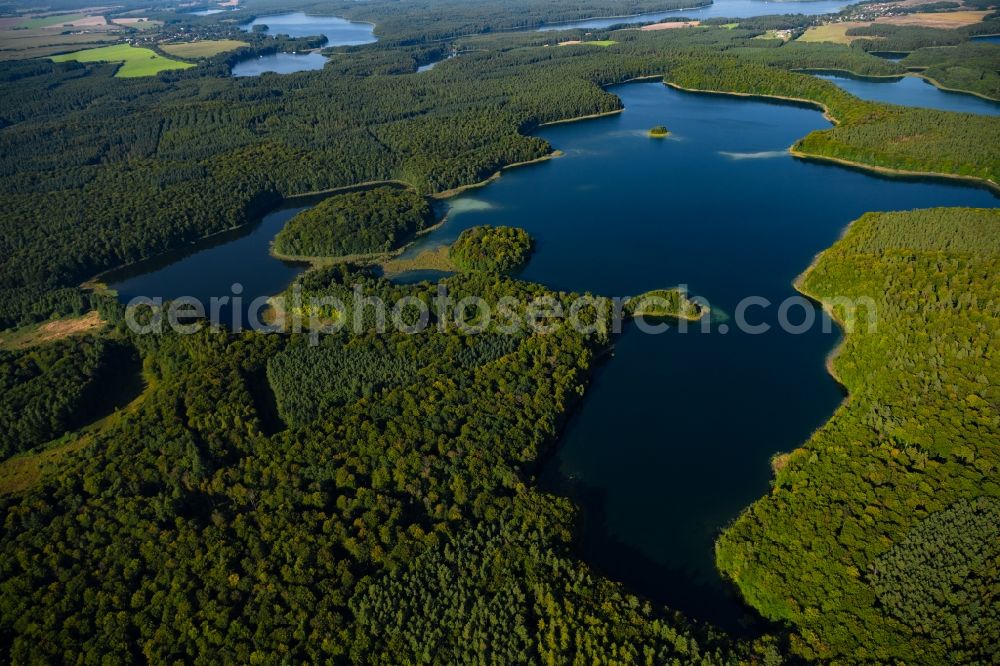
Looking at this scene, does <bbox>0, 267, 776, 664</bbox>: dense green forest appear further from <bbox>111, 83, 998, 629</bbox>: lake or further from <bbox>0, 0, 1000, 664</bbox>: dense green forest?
<bbox>111, 83, 998, 629</bbox>: lake

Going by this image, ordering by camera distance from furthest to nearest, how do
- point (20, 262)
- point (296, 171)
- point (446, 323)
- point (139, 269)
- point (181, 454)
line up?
point (296, 171), point (139, 269), point (20, 262), point (446, 323), point (181, 454)

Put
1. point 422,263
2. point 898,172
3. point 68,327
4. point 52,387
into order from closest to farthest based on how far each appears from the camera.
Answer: point 52,387 < point 68,327 < point 422,263 < point 898,172

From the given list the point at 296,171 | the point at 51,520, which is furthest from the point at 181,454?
the point at 296,171

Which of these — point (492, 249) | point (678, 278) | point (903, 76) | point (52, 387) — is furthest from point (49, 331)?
point (903, 76)

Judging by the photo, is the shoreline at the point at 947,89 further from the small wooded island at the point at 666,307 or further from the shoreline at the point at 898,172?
the small wooded island at the point at 666,307

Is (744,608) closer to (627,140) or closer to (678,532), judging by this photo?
(678,532)

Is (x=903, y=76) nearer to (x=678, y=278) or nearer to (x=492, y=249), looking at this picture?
(x=678, y=278)
